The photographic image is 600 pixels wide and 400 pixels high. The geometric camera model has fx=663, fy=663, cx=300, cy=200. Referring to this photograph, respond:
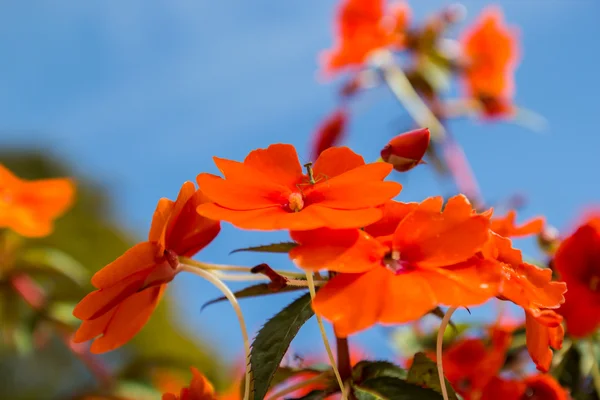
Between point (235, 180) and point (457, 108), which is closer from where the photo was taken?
point (235, 180)

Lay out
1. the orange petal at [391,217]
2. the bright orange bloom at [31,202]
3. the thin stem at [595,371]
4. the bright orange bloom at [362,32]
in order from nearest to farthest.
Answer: the orange petal at [391,217]
the thin stem at [595,371]
the bright orange bloom at [31,202]
the bright orange bloom at [362,32]

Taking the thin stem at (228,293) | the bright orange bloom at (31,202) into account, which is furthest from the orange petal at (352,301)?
the bright orange bloom at (31,202)

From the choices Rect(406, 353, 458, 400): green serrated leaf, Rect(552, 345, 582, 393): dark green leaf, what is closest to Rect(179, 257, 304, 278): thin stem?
Rect(406, 353, 458, 400): green serrated leaf

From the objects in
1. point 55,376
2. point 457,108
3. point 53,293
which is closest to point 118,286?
point 53,293

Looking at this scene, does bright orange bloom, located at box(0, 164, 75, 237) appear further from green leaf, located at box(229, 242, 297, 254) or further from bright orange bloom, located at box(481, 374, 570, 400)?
bright orange bloom, located at box(481, 374, 570, 400)

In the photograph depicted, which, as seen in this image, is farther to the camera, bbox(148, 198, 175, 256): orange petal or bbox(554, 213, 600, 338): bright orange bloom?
bbox(554, 213, 600, 338): bright orange bloom

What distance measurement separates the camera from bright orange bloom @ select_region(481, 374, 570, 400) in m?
0.58

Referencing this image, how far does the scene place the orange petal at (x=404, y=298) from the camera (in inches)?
14.6

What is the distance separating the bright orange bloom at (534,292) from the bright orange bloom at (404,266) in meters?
0.02

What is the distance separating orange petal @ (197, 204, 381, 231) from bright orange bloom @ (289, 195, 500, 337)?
0.04 feet

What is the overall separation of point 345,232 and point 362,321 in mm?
65

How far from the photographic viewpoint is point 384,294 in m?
0.39

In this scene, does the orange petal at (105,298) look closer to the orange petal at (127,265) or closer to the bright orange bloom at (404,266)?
the orange petal at (127,265)

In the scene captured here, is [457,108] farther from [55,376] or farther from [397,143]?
[55,376]
